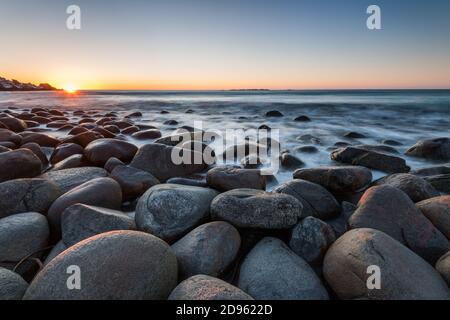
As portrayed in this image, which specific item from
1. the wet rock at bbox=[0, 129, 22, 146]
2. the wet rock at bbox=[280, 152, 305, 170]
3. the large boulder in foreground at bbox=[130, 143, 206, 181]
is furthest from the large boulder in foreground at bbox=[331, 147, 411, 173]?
the wet rock at bbox=[0, 129, 22, 146]

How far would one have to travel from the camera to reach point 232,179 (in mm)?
3133

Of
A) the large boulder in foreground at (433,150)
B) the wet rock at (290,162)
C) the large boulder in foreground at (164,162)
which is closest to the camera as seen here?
the large boulder in foreground at (164,162)

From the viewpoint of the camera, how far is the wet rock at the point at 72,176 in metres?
3.24

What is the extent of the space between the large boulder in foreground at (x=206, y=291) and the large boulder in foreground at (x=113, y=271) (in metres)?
0.15

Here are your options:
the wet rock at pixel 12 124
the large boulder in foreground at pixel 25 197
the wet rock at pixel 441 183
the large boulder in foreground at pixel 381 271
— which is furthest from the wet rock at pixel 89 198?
the wet rock at pixel 12 124

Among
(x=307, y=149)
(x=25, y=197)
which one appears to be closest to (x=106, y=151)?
(x=25, y=197)

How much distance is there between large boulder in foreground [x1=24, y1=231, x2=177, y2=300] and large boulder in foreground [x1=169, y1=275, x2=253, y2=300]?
151mm

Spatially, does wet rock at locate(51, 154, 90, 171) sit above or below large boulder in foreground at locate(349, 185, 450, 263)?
above

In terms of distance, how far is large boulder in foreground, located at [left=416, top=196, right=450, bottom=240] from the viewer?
2.32m

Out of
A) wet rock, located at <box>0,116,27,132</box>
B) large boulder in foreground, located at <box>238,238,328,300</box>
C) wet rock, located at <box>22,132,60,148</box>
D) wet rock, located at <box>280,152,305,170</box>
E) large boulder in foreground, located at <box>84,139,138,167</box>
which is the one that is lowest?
large boulder in foreground, located at <box>238,238,328,300</box>

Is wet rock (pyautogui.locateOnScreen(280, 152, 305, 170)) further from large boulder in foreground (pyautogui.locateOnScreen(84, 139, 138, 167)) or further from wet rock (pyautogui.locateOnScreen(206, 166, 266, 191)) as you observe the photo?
large boulder in foreground (pyautogui.locateOnScreen(84, 139, 138, 167))

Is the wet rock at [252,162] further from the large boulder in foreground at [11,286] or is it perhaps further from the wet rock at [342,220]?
the large boulder in foreground at [11,286]
